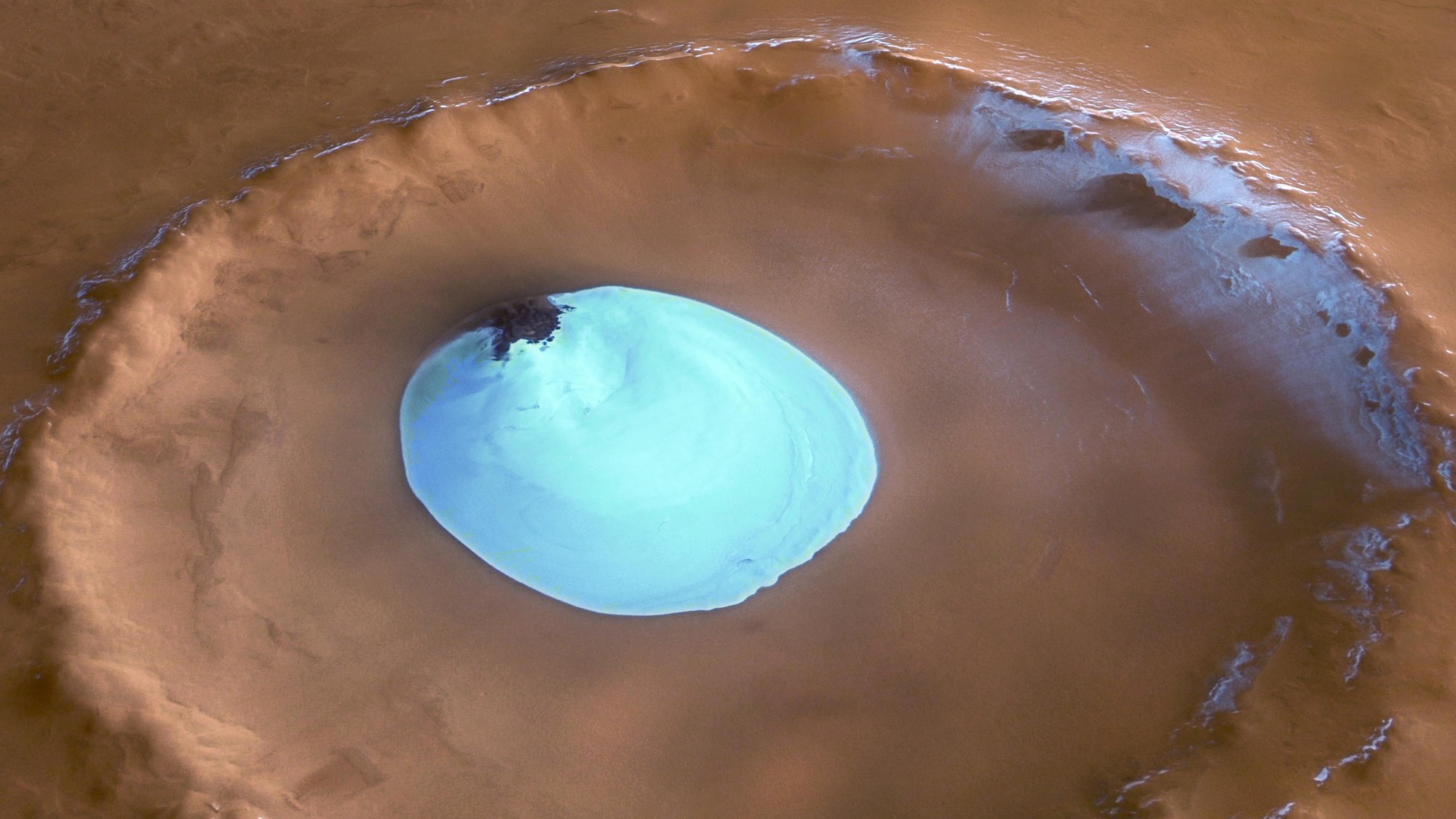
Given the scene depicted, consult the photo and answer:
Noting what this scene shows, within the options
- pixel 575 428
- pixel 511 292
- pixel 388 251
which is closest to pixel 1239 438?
pixel 575 428

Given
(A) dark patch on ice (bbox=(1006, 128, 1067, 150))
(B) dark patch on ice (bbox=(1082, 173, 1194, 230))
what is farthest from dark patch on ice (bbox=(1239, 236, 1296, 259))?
(A) dark patch on ice (bbox=(1006, 128, 1067, 150))

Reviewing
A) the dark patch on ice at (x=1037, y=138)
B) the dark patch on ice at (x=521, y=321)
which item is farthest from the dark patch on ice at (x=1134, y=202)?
the dark patch on ice at (x=521, y=321)

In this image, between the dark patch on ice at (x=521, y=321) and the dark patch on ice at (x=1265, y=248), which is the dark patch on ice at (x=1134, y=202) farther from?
the dark patch on ice at (x=521, y=321)

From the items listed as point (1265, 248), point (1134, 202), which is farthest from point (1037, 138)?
point (1265, 248)

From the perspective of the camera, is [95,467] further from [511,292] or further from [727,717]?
[727,717]

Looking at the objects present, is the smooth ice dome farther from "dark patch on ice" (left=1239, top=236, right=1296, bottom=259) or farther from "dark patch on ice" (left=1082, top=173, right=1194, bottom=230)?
"dark patch on ice" (left=1239, top=236, right=1296, bottom=259)

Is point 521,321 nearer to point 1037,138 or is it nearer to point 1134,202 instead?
point 1037,138
